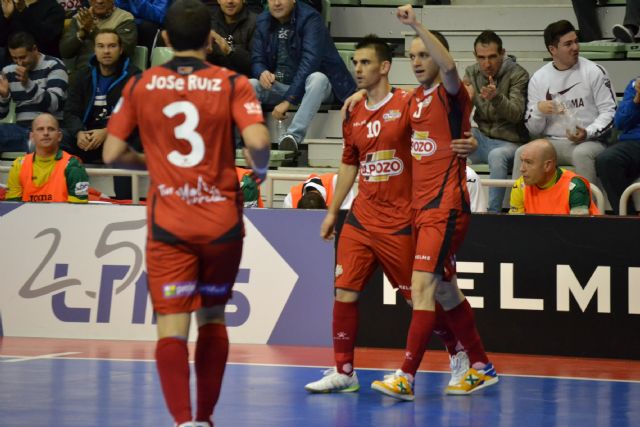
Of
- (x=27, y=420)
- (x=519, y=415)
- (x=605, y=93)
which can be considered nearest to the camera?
(x=27, y=420)

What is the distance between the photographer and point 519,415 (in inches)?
271

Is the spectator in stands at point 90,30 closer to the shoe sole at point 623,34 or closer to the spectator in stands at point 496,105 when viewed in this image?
the spectator in stands at point 496,105

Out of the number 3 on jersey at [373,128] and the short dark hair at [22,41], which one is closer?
the number 3 on jersey at [373,128]

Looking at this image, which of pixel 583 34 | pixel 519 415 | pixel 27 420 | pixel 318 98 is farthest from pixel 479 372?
pixel 583 34

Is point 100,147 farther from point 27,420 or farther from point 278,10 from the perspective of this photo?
point 27,420

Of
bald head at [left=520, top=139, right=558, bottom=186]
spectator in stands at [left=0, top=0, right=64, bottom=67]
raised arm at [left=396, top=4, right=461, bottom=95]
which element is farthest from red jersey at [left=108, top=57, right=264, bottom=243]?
spectator in stands at [left=0, top=0, right=64, bottom=67]

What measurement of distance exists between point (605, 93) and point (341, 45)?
367 cm

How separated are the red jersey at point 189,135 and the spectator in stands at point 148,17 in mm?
8319

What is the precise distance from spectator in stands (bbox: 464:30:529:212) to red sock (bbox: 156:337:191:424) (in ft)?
21.2

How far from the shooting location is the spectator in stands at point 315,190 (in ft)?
33.7

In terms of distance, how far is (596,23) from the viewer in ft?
44.3

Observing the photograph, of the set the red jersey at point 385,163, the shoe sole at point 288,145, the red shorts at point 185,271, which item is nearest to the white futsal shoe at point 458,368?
the red jersey at point 385,163

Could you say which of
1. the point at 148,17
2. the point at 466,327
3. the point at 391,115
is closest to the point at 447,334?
the point at 466,327

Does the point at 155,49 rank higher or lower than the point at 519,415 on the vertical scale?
higher
